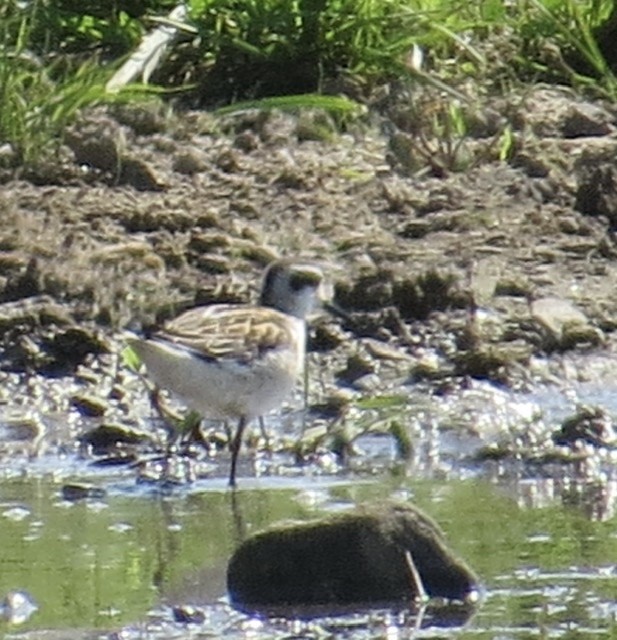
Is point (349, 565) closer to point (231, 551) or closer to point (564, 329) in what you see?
point (231, 551)

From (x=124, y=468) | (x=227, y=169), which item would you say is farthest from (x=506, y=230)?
(x=124, y=468)

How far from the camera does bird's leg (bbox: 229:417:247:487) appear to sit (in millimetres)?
8031

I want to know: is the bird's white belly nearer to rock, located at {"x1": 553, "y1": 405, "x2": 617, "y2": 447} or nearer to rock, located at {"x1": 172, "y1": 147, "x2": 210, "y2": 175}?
rock, located at {"x1": 553, "y1": 405, "x2": 617, "y2": 447}

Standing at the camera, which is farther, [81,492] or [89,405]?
[89,405]

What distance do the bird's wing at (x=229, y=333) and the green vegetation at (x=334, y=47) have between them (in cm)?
237

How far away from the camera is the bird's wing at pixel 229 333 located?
26.8ft

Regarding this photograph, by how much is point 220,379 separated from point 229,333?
170 mm

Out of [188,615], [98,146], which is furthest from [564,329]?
[188,615]

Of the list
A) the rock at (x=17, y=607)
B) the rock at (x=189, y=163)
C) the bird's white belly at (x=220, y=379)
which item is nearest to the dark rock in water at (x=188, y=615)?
the rock at (x=17, y=607)

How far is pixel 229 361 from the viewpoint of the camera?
820 cm

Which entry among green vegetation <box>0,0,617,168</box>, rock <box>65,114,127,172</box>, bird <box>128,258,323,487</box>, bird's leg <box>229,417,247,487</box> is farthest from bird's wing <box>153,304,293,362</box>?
green vegetation <box>0,0,617,168</box>

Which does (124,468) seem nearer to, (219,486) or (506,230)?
(219,486)

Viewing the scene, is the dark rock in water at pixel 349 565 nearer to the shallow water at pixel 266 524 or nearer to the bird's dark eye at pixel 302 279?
the shallow water at pixel 266 524

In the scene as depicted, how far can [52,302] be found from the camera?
9.48m
